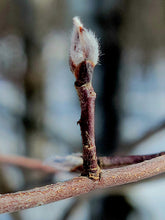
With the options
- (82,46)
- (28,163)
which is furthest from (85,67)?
(28,163)

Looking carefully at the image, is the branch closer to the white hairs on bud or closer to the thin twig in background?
the white hairs on bud

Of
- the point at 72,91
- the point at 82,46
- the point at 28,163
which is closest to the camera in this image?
the point at 82,46

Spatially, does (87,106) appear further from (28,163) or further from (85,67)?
(28,163)

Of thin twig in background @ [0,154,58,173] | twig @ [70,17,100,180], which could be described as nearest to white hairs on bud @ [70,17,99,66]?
twig @ [70,17,100,180]

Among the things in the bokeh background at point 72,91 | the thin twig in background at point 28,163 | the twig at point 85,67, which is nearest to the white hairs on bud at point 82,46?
the twig at point 85,67

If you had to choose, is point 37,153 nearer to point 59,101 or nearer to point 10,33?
point 59,101
